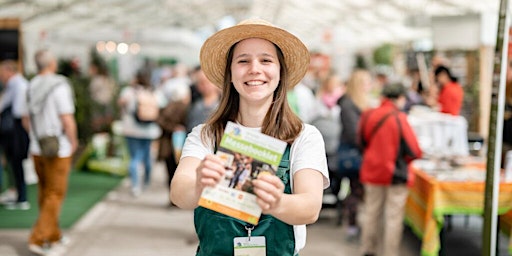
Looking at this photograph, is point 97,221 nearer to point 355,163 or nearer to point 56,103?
point 56,103

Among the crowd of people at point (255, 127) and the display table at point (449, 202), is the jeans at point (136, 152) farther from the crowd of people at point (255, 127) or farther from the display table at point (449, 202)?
the display table at point (449, 202)

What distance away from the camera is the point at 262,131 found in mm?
1853

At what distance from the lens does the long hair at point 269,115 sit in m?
1.84

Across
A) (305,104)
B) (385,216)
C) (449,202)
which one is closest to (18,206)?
(305,104)

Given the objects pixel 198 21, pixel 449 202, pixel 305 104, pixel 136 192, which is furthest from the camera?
pixel 198 21

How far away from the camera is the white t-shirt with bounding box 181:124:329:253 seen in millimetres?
1757

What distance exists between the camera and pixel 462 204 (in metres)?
4.59

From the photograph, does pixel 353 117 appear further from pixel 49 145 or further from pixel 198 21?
pixel 198 21

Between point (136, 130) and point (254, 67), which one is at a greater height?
point (254, 67)

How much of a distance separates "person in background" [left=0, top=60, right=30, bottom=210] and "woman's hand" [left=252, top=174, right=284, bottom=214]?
5590 millimetres

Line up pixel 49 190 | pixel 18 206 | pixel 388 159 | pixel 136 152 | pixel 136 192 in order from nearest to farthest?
pixel 388 159
pixel 49 190
pixel 18 206
pixel 136 152
pixel 136 192

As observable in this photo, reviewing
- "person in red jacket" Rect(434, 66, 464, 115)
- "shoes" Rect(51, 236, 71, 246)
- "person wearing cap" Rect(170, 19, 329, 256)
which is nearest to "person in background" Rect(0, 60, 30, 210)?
"shoes" Rect(51, 236, 71, 246)

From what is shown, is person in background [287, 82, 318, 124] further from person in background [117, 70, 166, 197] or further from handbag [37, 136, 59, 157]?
handbag [37, 136, 59, 157]

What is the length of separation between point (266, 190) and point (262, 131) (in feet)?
1.18
